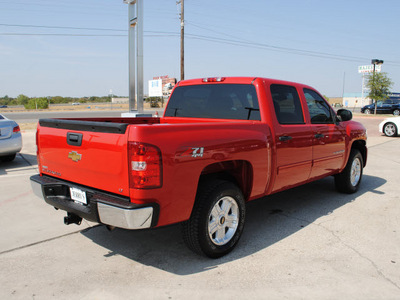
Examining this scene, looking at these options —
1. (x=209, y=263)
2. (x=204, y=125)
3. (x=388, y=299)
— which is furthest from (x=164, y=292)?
(x=388, y=299)

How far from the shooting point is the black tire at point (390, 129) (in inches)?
624

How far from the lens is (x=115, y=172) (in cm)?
287

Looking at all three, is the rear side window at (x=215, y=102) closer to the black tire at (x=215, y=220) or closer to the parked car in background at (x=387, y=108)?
the black tire at (x=215, y=220)

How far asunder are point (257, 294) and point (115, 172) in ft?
5.10

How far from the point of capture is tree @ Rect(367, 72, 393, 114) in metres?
35.8

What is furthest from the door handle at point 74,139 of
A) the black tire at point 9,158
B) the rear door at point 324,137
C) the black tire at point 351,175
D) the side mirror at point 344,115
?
the black tire at point 9,158

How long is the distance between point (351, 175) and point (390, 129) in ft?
38.9

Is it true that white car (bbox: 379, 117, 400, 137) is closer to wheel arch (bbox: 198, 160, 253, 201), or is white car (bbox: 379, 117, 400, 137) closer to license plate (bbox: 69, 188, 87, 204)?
wheel arch (bbox: 198, 160, 253, 201)

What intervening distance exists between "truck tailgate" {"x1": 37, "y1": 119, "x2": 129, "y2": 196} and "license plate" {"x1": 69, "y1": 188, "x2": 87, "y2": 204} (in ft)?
0.27

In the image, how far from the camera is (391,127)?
1594cm

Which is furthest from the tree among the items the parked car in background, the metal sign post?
the metal sign post

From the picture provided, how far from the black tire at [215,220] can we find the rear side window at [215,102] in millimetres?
1077

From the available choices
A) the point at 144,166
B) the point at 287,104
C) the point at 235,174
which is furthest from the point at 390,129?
the point at 144,166

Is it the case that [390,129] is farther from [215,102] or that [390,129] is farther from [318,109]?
[215,102]
